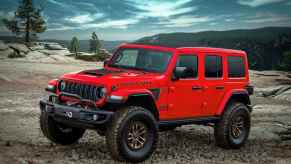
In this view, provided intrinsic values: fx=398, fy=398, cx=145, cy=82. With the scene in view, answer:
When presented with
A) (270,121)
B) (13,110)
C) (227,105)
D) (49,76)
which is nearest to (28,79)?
(49,76)

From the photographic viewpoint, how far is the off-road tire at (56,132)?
7.78 metres

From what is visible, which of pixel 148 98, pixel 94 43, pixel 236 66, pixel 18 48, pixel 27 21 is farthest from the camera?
pixel 94 43

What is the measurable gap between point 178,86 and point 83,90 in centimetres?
188

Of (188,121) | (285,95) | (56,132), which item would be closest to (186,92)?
(188,121)

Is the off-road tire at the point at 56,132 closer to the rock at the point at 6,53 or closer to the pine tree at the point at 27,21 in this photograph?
the rock at the point at 6,53

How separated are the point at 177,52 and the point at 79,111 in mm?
2344

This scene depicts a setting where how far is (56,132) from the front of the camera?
26.3 ft

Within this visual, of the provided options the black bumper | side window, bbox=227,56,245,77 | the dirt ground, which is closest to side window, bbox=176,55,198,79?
side window, bbox=227,56,245,77

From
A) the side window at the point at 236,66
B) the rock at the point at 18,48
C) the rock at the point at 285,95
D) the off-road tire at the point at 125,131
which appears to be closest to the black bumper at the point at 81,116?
the off-road tire at the point at 125,131

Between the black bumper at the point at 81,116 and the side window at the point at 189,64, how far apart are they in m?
2.01

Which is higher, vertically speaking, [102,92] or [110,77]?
[110,77]

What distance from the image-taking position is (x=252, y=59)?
164 metres

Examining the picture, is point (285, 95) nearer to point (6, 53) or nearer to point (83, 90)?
point (83, 90)

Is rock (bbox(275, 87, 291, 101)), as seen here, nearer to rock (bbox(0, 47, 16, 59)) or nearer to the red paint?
the red paint
